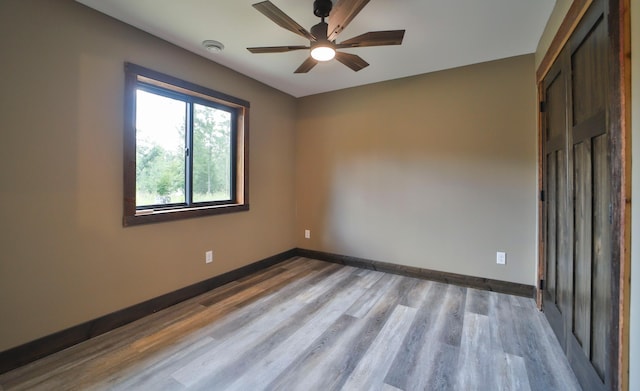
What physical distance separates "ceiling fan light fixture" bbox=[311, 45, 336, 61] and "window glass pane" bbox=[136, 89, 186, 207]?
1553 millimetres

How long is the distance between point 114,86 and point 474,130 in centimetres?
347

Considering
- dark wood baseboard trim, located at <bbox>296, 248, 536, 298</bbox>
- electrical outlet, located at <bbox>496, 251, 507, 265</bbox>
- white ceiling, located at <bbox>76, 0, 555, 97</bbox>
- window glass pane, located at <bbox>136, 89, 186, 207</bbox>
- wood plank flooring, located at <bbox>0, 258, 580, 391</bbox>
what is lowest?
wood plank flooring, located at <bbox>0, 258, 580, 391</bbox>

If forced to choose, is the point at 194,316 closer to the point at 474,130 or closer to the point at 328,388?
the point at 328,388

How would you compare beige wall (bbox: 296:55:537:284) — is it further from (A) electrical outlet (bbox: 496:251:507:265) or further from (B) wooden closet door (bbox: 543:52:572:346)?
(B) wooden closet door (bbox: 543:52:572:346)

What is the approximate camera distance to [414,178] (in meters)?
3.40

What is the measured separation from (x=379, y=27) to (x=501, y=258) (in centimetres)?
262

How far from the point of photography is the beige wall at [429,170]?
286 centimetres

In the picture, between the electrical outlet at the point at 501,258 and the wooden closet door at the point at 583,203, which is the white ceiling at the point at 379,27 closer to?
the wooden closet door at the point at 583,203

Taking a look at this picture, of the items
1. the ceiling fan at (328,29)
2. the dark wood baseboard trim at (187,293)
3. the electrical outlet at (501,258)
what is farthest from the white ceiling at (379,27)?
the dark wood baseboard trim at (187,293)

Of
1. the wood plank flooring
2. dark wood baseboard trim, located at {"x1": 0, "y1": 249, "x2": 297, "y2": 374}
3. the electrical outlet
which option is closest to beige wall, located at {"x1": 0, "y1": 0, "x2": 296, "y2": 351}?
dark wood baseboard trim, located at {"x1": 0, "y1": 249, "x2": 297, "y2": 374}

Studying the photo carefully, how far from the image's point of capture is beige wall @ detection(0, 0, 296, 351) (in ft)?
5.72

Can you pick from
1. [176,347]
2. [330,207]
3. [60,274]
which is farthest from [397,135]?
[60,274]

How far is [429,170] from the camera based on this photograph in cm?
331

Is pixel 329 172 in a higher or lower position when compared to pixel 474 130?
lower
